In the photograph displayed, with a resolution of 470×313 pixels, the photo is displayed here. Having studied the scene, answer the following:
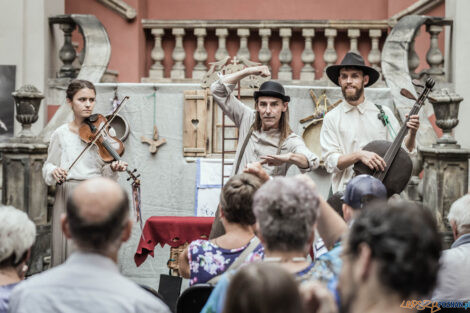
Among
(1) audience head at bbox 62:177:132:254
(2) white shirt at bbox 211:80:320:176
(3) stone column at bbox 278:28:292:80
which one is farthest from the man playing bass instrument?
(3) stone column at bbox 278:28:292:80

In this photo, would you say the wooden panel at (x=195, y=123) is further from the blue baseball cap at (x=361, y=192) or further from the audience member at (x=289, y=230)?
the audience member at (x=289, y=230)

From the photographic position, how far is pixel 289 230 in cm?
302

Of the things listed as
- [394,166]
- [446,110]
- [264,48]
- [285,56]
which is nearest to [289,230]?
[394,166]

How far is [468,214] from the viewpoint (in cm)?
419

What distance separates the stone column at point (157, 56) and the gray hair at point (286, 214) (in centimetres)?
792

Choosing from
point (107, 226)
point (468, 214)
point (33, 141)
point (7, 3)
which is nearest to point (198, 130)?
point (33, 141)

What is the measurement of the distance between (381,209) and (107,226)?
951mm

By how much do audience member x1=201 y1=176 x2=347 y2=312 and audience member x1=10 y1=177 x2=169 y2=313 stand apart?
0.39 m

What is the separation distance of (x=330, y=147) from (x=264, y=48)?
16.9ft

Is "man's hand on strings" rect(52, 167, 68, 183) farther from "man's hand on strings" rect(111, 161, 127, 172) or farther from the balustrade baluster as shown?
the balustrade baluster

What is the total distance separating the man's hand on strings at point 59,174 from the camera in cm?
605

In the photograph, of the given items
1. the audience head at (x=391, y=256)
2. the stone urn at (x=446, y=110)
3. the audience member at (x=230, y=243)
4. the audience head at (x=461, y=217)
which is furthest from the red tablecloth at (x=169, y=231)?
the audience head at (x=391, y=256)

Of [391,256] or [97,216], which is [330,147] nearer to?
[97,216]

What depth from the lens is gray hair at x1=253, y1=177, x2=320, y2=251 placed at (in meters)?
3.03
